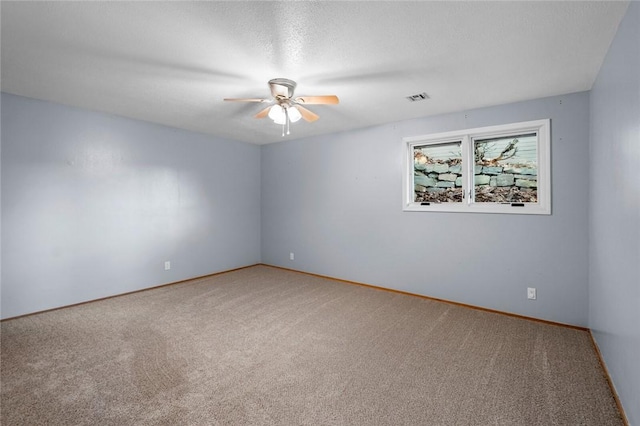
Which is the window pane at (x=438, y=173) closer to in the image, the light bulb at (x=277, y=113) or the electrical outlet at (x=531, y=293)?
the electrical outlet at (x=531, y=293)

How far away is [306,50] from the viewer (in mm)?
2236

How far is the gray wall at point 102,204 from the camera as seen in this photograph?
131 inches

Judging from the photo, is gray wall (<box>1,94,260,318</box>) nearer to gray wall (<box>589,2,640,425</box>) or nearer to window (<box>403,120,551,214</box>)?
window (<box>403,120,551,214</box>)

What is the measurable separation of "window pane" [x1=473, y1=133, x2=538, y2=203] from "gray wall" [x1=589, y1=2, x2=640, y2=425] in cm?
74

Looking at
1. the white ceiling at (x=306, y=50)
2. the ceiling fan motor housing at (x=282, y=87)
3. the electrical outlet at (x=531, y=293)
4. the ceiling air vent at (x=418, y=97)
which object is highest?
the ceiling air vent at (x=418, y=97)

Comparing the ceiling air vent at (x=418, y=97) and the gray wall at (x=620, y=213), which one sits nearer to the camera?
the gray wall at (x=620, y=213)

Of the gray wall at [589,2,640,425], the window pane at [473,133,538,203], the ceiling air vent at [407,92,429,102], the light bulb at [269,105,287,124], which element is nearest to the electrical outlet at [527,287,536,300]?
the gray wall at [589,2,640,425]

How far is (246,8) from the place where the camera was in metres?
1.77

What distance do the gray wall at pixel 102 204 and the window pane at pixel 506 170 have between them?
3988 mm

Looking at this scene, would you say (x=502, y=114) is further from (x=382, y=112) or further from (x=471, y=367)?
(x=471, y=367)

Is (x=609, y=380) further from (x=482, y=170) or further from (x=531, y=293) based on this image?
(x=482, y=170)

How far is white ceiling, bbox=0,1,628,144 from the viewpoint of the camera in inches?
70.9

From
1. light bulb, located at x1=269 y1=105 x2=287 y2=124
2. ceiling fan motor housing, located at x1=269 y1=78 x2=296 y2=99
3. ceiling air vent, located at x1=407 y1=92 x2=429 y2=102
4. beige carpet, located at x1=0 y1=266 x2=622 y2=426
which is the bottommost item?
beige carpet, located at x1=0 y1=266 x2=622 y2=426

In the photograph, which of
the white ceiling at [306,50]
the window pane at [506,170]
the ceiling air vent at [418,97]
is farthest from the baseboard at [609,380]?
the ceiling air vent at [418,97]
